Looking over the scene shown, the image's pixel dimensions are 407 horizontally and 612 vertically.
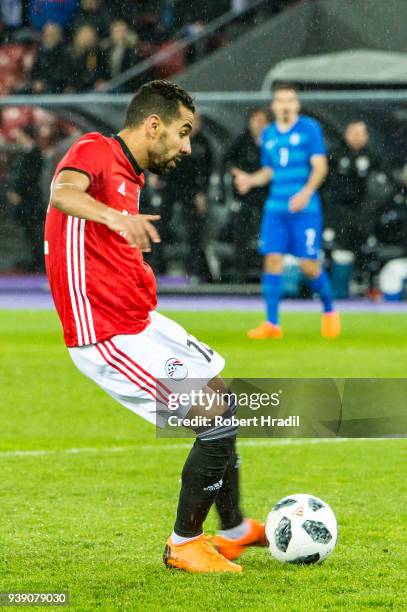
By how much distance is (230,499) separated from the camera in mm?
4637

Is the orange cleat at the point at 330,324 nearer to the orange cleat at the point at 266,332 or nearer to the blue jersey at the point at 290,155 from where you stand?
the orange cleat at the point at 266,332

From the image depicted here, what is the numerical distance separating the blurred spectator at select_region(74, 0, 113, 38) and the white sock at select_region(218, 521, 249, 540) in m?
14.7

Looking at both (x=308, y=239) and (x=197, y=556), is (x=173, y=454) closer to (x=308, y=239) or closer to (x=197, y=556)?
(x=197, y=556)

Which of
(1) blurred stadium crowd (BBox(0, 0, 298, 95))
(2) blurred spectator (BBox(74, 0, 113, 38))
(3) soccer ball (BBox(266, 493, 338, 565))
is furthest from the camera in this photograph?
(2) blurred spectator (BBox(74, 0, 113, 38))

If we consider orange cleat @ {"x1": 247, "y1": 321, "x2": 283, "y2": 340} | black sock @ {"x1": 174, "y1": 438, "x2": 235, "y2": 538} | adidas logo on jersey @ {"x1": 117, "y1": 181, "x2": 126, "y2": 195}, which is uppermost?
adidas logo on jersey @ {"x1": 117, "y1": 181, "x2": 126, "y2": 195}

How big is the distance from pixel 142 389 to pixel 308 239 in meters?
7.73


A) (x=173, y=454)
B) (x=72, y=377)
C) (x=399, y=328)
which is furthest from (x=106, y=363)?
(x=399, y=328)

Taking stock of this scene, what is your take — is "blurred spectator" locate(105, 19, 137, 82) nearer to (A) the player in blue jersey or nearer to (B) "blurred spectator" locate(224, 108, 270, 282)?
(B) "blurred spectator" locate(224, 108, 270, 282)

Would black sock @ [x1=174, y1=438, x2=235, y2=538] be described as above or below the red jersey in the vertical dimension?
below

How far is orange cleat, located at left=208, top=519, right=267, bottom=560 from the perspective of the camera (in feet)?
15.2

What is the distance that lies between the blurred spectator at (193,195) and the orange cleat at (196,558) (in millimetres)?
11421

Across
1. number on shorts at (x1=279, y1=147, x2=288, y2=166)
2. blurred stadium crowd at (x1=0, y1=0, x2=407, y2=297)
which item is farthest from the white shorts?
blurred stadium crowd at (x1=0, y1=0, x2=407, y2=297)

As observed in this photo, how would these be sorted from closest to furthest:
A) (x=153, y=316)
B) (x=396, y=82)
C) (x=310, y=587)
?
(x=310, y=587), (x=153, y=316), (x=396, y=82)

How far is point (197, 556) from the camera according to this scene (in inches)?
174
